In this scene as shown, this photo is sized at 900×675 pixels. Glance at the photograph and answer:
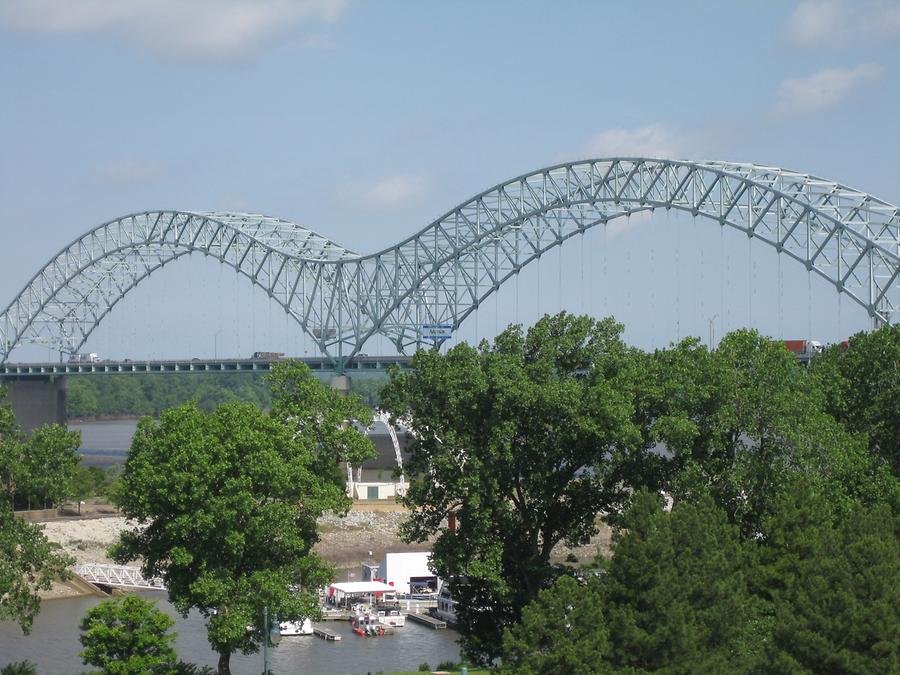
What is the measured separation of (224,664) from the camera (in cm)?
3791

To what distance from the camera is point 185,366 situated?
125812 mm

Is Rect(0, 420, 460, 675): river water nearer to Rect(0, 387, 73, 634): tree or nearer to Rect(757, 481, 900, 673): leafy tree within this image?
Rect(0, 387, 73, 634): tree

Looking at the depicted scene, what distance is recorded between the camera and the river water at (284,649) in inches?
2079

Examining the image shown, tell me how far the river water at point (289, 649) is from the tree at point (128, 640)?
13.6 meters

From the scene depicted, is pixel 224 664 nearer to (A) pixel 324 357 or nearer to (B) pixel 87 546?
(B) pixel 87 546

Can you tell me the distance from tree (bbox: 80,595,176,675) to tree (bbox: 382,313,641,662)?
7.56 meters

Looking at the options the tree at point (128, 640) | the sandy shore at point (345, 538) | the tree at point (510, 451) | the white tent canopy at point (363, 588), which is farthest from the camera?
the sandy shore at point (345, 538)

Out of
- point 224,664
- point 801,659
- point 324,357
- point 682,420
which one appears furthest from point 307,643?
point 324,357

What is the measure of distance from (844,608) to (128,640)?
1796cm

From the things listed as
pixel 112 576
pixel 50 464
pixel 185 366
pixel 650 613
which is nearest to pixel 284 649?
pixel 112 576

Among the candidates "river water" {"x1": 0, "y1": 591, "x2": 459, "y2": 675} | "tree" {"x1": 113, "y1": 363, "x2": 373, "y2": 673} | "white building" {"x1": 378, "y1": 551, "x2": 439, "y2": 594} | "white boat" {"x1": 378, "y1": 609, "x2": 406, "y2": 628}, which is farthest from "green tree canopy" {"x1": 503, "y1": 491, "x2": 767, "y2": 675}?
"white building" {"x1": 378, "y1": 551, "x2": 439, "y2": 594}

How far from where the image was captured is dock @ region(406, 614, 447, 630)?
63.3m

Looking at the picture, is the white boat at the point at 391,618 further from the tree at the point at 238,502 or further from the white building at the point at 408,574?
the tree at the point at 238,502

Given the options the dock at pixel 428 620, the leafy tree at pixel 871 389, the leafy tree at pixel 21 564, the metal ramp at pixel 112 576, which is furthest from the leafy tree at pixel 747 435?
the metal ramp at pixel 112 576
